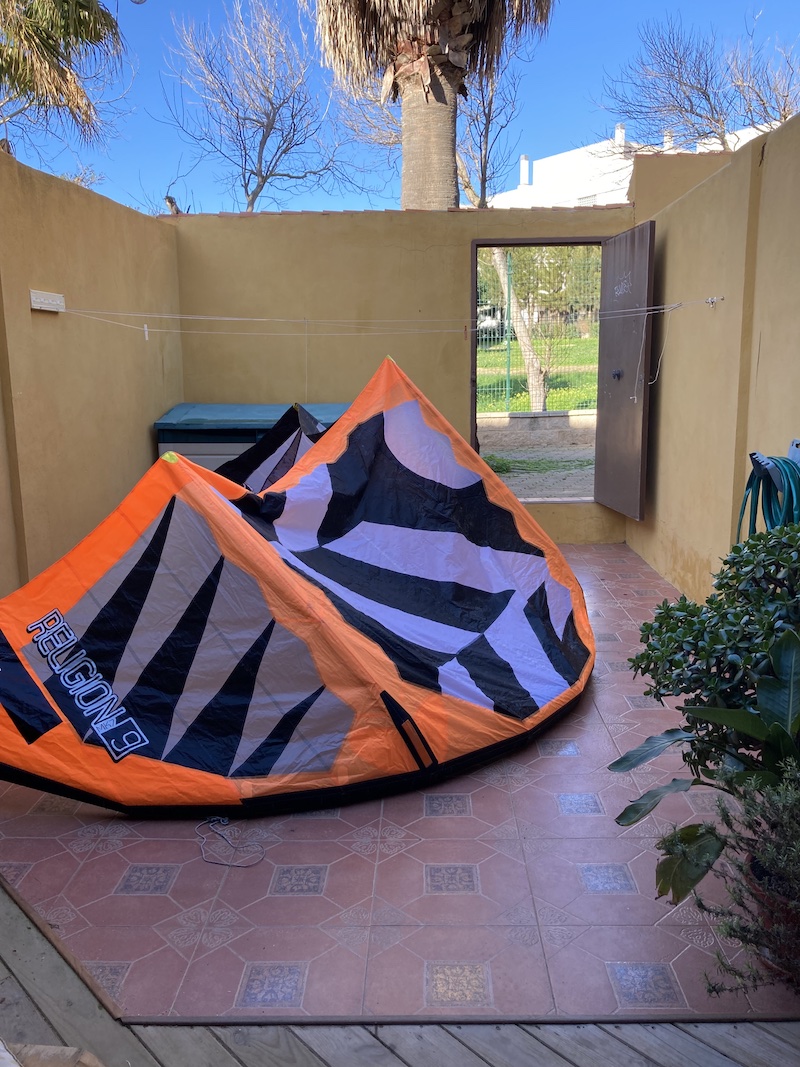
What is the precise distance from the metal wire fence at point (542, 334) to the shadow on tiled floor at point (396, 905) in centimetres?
673

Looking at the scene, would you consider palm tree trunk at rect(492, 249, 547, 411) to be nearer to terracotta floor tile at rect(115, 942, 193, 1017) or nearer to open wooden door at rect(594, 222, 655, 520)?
open wooden door at rect(594, 222, 655, 520)

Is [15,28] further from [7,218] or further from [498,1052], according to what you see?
[498,1052]

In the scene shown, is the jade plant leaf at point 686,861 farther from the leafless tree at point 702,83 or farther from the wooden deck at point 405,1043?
the leafless tree at point 702,83

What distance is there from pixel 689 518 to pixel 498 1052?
170 inches

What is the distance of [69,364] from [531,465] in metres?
7.37

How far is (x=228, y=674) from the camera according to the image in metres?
3.40

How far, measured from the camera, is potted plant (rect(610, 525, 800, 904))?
223 cm

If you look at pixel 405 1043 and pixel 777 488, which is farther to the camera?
pixel 777 488

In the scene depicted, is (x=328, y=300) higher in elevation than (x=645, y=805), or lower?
higher

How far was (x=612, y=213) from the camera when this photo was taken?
7395mm

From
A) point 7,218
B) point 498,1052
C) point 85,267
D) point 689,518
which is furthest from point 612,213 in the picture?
point 498,1052

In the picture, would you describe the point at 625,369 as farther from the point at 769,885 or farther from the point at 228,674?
the point at 769,885


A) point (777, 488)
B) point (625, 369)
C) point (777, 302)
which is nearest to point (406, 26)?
point (625, 369)

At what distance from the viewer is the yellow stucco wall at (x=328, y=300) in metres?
7.49
